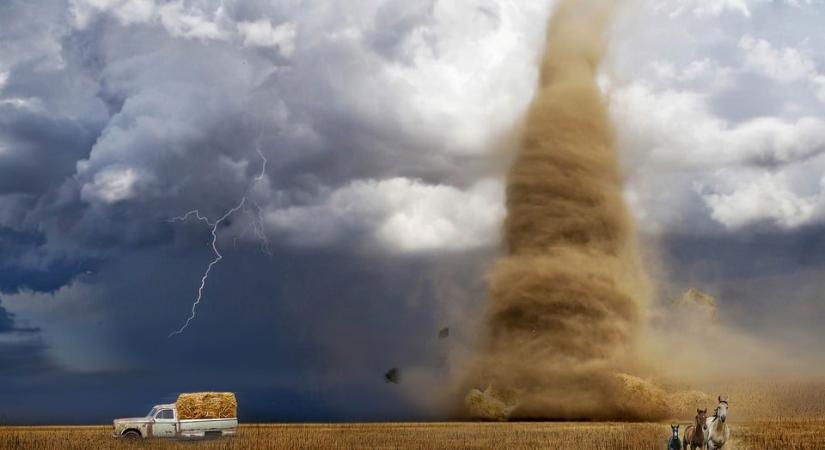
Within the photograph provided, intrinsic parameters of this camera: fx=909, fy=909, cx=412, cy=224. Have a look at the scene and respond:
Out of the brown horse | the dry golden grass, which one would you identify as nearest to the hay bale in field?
the dry golden grass

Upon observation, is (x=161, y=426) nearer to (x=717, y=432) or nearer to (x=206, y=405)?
(x=206, y=405)

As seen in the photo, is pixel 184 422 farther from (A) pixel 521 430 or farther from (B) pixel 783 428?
(B) pixel 783 428

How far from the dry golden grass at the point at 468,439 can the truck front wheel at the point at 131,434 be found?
0.64 meters

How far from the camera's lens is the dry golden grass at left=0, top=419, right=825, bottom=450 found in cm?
4147

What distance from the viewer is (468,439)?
151 ft

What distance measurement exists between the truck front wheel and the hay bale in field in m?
2.15

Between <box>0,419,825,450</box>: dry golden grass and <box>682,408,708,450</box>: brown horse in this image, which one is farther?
<box>0,419,825,450</box>: dry golden grass

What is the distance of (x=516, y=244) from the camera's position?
68125 millimetres

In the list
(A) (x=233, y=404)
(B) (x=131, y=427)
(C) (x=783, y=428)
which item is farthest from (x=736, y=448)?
(B) (x=131, y=427)

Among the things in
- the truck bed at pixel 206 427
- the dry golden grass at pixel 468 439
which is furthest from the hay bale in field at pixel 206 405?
the dry golden grass at pixel 468 439

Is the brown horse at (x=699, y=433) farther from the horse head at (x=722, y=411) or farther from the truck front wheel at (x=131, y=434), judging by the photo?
the truck front wheel at (x=131, y=434)

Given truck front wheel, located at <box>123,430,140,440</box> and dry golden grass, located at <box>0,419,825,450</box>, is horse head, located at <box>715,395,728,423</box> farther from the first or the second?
truck front wheel, located at <box>123,430,140,440</box>

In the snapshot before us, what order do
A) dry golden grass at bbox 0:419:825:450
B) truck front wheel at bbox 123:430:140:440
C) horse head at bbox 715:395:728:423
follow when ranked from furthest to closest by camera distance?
truck front wheel at bbox 123:430:140:440 < dry golden grass at bbox 0:419:825:450 < horse head at bbox 715:395:728:423

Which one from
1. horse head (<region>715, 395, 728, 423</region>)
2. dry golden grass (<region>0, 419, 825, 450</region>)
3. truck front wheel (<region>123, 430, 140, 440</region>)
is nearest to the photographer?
horse head (<region>715, 395, 728, 423</region>)
